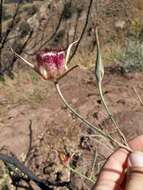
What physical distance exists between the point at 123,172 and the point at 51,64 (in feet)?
1.31

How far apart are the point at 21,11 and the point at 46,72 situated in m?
5.10

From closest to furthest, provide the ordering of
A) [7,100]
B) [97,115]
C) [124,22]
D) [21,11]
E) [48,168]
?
[48,168], [97,115], [7,100], [124,22], [21,11]

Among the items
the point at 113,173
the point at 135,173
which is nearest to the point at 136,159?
the point at 135,173

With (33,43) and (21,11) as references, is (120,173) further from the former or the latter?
(21,11)

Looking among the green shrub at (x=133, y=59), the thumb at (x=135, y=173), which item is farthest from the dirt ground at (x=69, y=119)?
the thumb at (x=135, y=173)

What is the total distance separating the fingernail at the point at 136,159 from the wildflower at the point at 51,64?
269mm

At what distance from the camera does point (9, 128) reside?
4.51 metres

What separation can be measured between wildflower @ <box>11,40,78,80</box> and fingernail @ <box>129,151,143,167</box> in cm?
27

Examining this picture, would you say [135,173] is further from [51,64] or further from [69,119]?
[69,119]

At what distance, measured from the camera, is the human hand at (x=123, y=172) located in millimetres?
1426

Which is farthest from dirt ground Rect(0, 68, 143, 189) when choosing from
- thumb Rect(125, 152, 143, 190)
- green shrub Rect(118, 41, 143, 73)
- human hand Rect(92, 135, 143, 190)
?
thumb Rect(125, 152, 143, 190)

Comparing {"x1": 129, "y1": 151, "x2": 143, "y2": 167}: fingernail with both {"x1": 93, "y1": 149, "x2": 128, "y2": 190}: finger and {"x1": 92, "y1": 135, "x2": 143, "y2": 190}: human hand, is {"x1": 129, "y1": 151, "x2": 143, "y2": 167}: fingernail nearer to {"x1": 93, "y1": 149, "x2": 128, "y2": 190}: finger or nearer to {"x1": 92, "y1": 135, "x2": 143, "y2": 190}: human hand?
{"x1": 92, "y1": 135, "x2": 143, "y2": 190}: human hand

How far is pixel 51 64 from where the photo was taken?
1.46 metres

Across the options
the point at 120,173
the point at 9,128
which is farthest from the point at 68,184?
the point at 120,173
